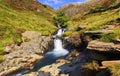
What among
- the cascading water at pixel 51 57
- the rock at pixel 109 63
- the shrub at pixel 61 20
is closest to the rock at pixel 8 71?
the cascading water at pixel 51 57

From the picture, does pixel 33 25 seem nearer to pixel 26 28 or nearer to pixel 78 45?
pixel 26 28

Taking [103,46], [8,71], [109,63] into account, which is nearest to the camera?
[109,63]

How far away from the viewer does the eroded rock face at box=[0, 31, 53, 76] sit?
69.1 m

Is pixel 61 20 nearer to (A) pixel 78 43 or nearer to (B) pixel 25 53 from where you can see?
(B) pixel 25 53

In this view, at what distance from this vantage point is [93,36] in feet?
177

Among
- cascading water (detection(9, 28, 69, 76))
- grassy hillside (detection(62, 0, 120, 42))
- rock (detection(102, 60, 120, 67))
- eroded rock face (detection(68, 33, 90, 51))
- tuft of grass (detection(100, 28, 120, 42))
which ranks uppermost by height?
grassy hillside (detection(62, 0, 120, 42))

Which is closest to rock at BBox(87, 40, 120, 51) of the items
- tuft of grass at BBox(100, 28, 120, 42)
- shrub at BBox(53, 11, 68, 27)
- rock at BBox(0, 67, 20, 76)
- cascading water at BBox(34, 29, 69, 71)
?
tuft of grass at BBox(100, 28, 120, 42)

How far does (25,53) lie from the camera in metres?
81.6

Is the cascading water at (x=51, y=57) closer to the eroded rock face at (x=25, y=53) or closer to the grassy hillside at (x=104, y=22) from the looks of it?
the eroded rock face at (x=25, y=53)

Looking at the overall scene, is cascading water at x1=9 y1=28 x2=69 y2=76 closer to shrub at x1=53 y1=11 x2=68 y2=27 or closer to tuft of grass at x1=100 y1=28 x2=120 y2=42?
tuft of grass at x1=100 y1=28 x2=120 y2=42

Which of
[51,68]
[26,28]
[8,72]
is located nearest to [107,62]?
[51,68]

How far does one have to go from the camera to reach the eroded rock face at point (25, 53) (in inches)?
2721

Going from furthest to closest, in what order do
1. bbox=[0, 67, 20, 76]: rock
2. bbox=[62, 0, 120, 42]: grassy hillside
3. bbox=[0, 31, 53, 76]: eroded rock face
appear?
bbox=[0, 31, 53, 76]: eroded rock face
bbox=[0, 67, 20, 76]: rock
bbox=[62, 0, 120, 42]: grassy hillside

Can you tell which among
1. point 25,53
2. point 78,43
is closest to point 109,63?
point 78,43
